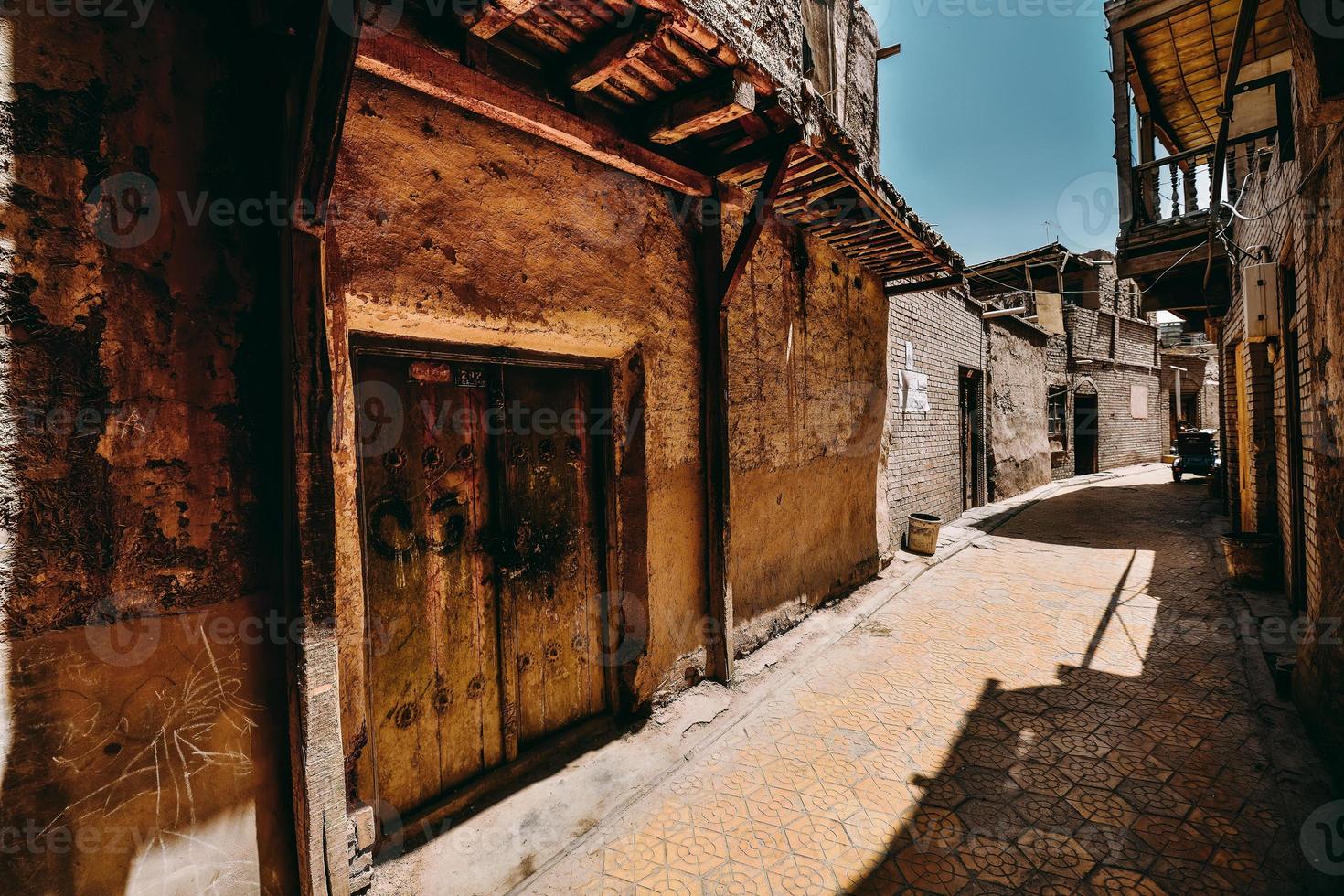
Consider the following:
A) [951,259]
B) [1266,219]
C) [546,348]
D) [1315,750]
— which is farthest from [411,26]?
[1266,219]

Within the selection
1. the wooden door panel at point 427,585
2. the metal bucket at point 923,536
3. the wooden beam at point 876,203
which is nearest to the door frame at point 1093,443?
the metal bucket at point 923,536

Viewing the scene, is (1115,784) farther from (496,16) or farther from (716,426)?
(496,16)

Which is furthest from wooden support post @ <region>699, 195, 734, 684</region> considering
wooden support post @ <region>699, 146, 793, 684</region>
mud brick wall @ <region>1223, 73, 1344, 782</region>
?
mud brick wall @ <region>1223, 73, 1344, 782</region>

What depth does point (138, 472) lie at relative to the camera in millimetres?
1786

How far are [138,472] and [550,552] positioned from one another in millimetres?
1925

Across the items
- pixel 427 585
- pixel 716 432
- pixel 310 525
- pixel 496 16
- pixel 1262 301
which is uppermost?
pixel 496 16

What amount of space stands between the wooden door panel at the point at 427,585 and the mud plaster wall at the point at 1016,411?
38.9 feet

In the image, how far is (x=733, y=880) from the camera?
2.46 meters

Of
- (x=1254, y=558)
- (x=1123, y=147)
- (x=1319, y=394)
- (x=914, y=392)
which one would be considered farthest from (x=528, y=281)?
(x=1123, y=147)

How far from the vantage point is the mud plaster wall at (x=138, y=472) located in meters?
1.60

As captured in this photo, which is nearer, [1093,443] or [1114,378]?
[1093,443]

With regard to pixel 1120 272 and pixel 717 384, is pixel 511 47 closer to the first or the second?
pixel 717 384

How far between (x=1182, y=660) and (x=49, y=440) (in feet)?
22.7

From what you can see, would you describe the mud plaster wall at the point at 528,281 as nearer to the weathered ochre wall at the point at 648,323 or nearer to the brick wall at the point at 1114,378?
the weathered ochre wall at the point at 648,323
